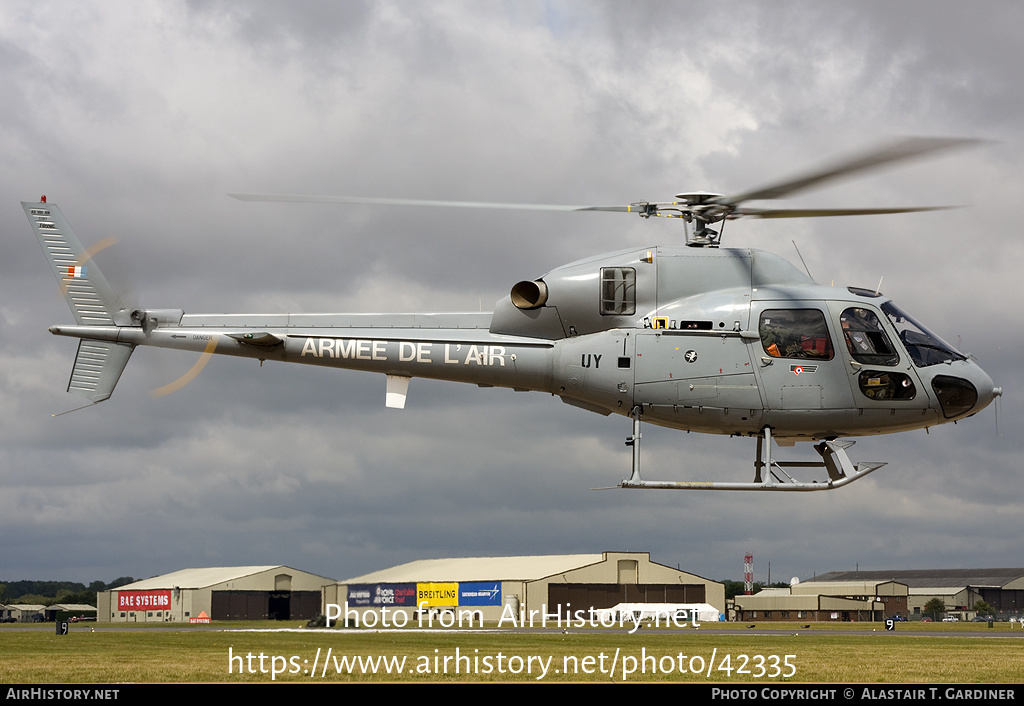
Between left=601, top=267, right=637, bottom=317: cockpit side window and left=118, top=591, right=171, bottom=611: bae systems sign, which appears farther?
left=118, top=591, right=171, bottom=611: bae systems sign

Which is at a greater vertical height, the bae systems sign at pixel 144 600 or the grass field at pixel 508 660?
the grass field at pixel 508 660

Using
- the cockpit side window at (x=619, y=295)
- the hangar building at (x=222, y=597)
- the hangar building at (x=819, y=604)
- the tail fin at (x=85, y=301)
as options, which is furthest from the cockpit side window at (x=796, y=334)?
the hangar building at (x=222, y=597)

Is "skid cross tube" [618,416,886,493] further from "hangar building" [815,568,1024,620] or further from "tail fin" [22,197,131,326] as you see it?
"hangar building" [815,568,1024,620]

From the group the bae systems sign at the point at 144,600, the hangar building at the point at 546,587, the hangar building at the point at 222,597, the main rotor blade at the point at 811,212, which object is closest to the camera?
the main rotor blade at the point at 811,212

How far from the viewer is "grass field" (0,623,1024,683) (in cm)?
2917

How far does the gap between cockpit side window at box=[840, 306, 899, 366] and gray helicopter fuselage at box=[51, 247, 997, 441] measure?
27 mm

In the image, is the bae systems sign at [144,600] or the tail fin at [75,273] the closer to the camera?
the tail fin at [75,273]

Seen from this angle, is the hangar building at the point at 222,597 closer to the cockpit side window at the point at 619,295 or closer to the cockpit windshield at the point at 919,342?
the cockpit side window at the point at 619,295

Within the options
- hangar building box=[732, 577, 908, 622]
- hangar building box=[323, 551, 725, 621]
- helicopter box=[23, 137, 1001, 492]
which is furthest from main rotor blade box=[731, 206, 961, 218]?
hangar building box=[732, 577, 908, 622]

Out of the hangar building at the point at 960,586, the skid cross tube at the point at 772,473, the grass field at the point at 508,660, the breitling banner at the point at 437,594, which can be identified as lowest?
the hangar building at the point at 960,586

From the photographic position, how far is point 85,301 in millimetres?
24875

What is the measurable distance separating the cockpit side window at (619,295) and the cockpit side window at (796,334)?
2849 mm

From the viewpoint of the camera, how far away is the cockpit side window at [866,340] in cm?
2252

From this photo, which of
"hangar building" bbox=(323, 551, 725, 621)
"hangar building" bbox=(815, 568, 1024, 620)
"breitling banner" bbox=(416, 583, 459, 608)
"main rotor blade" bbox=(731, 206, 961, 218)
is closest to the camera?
"main rotor blade" bbox=(731, 206, 961, 218)
